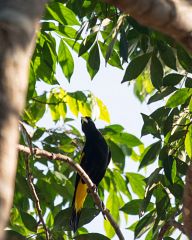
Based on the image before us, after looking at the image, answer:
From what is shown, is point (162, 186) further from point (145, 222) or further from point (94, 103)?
point (94, 103)

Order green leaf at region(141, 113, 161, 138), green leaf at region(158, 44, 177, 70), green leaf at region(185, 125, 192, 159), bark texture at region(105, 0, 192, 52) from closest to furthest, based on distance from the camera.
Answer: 1. bark texture at region(105, 0, 192, 52)
2. green leaf at region(185, 125, 192, 159)
3. green leaf at region(158, 44, 177, 70)
4. green leaf at region(141, 113, 161, 138)

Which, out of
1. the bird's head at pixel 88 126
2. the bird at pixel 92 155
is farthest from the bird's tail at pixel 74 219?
the bird's head at pixel 88 126

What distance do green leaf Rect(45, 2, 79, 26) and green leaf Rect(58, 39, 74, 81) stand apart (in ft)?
1.39

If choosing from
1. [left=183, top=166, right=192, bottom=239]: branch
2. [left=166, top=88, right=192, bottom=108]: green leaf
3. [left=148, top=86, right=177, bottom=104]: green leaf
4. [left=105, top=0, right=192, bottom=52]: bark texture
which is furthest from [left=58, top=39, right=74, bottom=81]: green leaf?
[left=105, top=0, right=192, bottom=52]: bark texture

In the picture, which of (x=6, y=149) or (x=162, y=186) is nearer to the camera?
(x=6, y=149)

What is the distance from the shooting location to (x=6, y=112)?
29.1 inches

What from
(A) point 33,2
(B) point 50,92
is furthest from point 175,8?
(B) point 50,92

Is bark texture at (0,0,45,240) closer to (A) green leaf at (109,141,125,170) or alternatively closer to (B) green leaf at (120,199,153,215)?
(B) green leaf at (120,199,153,215)

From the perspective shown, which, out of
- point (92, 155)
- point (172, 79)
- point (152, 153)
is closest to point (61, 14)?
point (172, 79)

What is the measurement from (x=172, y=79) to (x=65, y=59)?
74 cm

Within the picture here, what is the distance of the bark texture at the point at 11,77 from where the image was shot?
719 mm

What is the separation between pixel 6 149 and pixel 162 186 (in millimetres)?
2316

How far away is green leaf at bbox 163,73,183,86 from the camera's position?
9.43 ft

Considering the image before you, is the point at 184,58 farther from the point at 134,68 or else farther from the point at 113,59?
the point at 113,59
